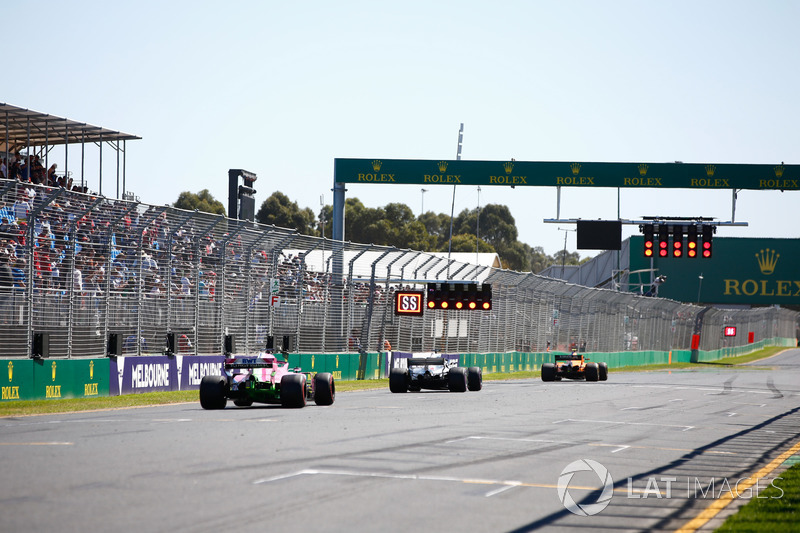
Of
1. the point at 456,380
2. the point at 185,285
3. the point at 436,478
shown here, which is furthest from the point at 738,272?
the point at 436,478

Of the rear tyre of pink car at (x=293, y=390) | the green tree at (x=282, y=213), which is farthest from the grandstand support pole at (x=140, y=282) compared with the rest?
the green tree at (x=282, y=213)

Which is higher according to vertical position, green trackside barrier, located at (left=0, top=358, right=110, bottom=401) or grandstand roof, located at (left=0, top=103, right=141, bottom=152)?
grandstand roof, located at (left=0, top=103, right=141, bottom=152)

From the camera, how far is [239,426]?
16.0 meters

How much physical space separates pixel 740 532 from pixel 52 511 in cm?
543

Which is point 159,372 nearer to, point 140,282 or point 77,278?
point 140,282

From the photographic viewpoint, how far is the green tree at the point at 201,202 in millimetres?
103688

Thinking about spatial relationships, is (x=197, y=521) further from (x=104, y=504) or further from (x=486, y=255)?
(x=486, y=255)

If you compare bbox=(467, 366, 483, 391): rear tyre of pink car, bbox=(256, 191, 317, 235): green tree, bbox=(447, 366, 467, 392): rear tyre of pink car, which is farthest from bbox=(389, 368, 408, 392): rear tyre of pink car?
bbox=(256, 191, 317, 235): green tree

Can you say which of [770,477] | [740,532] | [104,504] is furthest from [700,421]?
[104,504]

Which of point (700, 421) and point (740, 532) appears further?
point (700, 421)

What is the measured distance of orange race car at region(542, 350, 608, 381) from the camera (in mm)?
39656

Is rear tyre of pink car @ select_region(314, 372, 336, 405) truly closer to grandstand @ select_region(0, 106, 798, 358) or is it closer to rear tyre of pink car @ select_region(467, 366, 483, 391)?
grandstand @ select_region(0, 106, 798, 358)

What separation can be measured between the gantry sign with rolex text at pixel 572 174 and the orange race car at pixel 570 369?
6.68 m

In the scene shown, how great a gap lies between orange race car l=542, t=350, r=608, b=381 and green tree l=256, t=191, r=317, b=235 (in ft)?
229
